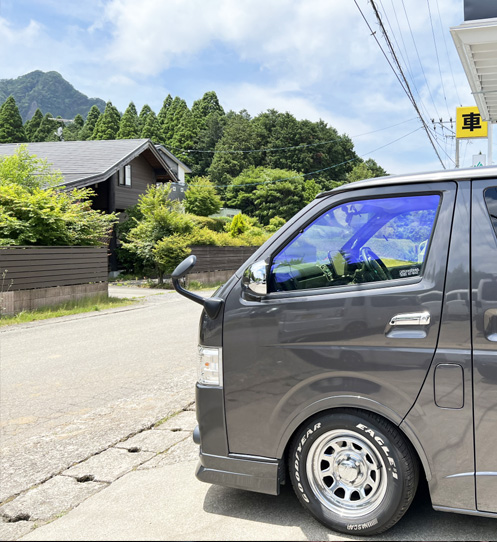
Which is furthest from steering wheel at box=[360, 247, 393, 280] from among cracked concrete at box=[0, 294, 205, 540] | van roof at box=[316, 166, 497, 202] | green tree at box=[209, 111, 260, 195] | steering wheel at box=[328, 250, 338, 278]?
green tree at box=[209, 111, 260, 195]

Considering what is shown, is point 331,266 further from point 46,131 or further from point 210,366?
point 46,131

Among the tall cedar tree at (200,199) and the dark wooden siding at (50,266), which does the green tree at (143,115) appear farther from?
A: the dark wooden siding at (50,266)

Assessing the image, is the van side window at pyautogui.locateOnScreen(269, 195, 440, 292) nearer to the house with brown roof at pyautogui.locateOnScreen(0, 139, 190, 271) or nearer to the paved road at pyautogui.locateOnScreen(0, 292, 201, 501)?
the paved road at pyautogui.locateOnScreen(0, 292, 201, 501)

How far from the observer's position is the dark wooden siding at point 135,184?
28969 millimetres

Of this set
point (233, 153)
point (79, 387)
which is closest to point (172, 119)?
point (233, 153)

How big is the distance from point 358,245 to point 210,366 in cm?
109

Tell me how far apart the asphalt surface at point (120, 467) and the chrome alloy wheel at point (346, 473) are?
0.56 feet

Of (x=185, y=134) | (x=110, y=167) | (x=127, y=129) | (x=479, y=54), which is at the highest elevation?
(x=185, y=134)

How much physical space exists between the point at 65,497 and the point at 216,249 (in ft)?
67.7

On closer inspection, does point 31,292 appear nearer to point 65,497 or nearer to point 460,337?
point 65,497

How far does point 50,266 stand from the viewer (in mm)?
13492

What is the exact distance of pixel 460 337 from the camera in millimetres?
2594

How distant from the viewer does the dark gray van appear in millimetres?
2604

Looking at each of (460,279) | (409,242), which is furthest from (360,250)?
(460,279)
